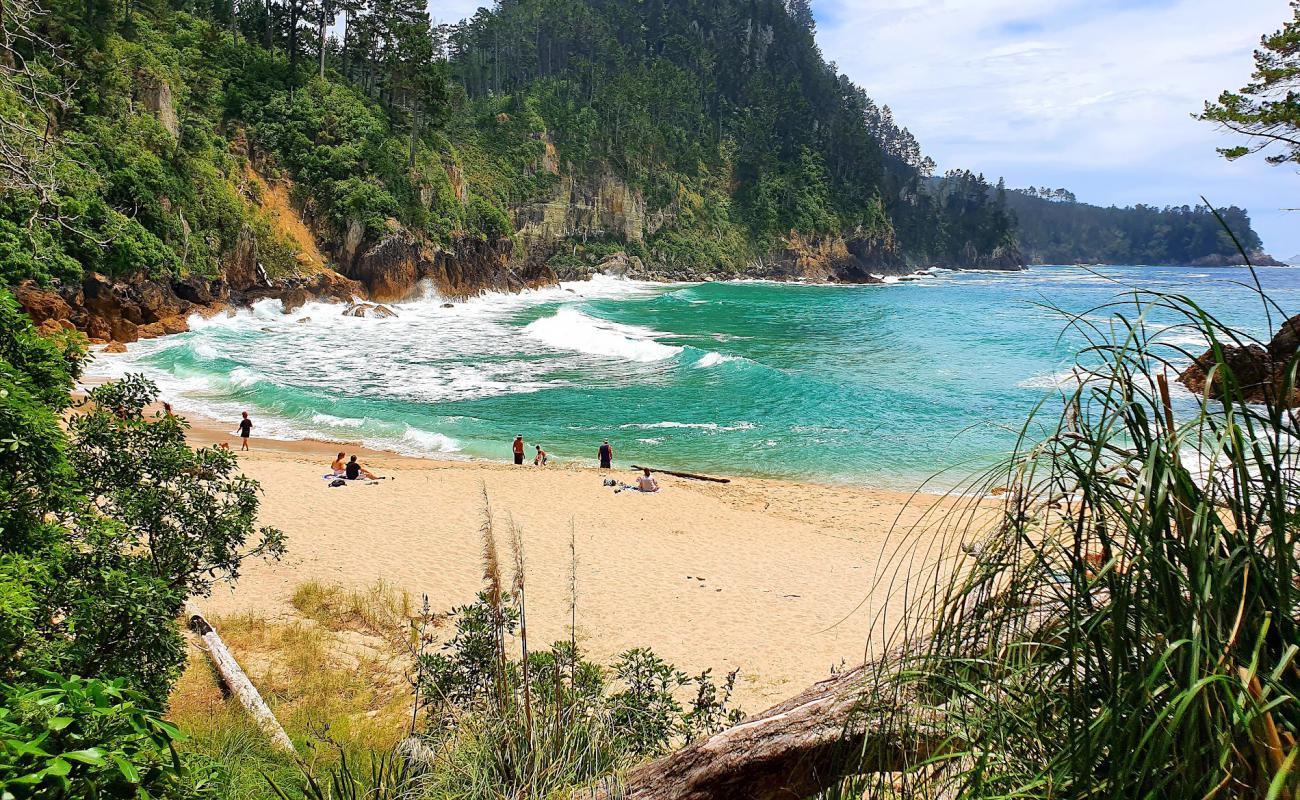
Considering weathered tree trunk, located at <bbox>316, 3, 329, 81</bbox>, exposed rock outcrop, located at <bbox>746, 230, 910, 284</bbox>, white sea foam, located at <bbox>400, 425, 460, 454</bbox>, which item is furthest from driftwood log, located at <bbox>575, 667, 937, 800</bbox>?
exposed rock outcrop, located at <bbox>746, 230, 910, 284</bbox>

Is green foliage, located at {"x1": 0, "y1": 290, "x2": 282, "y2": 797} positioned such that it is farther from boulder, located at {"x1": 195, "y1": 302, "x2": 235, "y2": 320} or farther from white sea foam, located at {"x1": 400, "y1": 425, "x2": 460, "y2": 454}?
boulder, located at {"x1": 195, "y1": 302, "x2": 235, "y2": 320}

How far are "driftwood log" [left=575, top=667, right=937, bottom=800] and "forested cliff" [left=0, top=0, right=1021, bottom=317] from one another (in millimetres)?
4520

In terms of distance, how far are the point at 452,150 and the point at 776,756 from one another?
62.8m

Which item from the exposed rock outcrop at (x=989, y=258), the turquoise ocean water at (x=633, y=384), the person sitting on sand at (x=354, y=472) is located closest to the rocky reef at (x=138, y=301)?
the turquoise ocean water at (x=633, y=384)

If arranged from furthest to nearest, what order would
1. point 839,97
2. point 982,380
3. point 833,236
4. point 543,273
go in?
point 839,97 < point 833,236 < point 543,273 < point 982,380

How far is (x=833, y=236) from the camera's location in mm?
104125

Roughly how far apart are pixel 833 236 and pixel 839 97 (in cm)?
3844

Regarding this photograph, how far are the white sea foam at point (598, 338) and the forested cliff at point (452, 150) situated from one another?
12.0 m

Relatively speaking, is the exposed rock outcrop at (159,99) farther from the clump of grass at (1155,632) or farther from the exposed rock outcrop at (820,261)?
the exposed rock outcrop at (820,261)

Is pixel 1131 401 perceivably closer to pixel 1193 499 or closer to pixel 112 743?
pixel 1193 499

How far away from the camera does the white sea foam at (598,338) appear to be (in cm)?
3334

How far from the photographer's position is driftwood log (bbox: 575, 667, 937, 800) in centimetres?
239

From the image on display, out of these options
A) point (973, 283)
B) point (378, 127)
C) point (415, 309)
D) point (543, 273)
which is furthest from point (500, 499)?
point (973, 283)

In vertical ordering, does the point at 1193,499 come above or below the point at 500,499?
above
